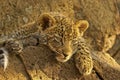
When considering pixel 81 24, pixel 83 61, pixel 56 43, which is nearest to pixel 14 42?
pixel 56 43

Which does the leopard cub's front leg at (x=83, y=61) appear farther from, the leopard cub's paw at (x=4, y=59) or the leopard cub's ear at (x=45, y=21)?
the leopard cub's paw at (x=4, y=59)

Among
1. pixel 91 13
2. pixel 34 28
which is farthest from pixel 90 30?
pixel 34 28

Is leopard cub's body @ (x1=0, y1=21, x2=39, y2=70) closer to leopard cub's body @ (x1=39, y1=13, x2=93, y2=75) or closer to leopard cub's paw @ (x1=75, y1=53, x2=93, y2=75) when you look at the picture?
leopard cub's body @ (x1=39, y1=13, x2=93, y2=75)

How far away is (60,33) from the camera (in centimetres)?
473

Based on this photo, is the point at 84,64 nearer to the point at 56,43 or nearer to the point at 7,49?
the point at 56,43

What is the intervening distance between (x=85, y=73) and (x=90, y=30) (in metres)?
3.38

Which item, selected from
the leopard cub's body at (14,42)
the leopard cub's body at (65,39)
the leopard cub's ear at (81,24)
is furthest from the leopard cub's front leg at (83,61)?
the leopard cub's body at (14,42)

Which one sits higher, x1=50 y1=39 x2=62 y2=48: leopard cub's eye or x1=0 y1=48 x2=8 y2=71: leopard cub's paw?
x1=0 y1=48 x2=8 y2=71: leopard cub's paw

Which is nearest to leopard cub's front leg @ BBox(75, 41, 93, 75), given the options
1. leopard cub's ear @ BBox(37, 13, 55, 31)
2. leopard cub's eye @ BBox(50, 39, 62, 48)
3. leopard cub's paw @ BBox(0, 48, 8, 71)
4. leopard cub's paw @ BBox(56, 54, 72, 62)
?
leopard cub's paw @ BBox(56, 54, 72, 62)

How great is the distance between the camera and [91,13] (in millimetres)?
7863

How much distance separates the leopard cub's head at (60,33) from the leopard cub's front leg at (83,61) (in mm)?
90

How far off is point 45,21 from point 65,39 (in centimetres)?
34

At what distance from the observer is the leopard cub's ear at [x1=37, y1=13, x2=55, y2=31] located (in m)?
4.77

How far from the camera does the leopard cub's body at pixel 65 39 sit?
4.47m
